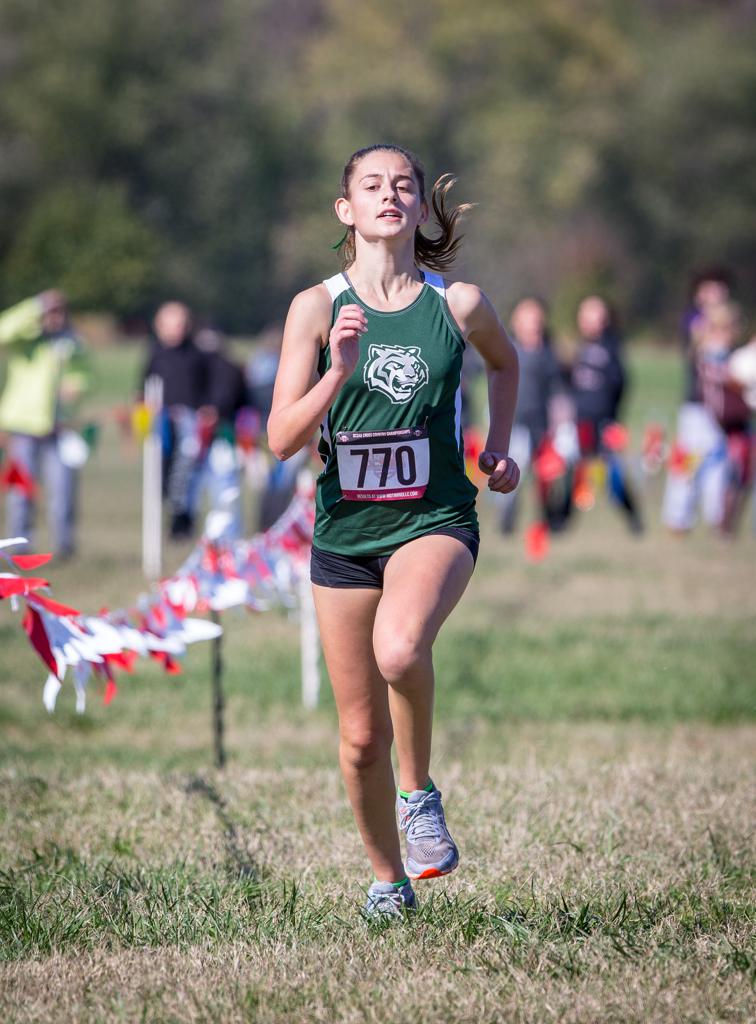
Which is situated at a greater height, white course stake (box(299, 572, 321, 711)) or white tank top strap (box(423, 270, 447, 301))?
white tank top strap (box(423, 270, 447, 301))

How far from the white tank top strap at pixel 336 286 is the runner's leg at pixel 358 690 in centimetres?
78

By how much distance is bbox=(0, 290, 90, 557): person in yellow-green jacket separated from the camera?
13102 millimetres

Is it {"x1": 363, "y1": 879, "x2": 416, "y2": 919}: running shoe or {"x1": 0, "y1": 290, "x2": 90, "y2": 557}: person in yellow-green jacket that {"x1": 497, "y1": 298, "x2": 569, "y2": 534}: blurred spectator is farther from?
{"x1": 363, "y1": 879, "x2": 416, "y2": 919}: running shoe

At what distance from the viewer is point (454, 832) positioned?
17.2 ft

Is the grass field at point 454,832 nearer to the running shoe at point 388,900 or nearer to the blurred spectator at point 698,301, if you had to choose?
the running shoe at point 388,900

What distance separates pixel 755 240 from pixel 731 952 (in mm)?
61619

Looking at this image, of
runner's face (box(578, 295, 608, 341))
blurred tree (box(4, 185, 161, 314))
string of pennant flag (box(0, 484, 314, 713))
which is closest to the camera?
string of pennant flag (box(0, 484, 314, 713))

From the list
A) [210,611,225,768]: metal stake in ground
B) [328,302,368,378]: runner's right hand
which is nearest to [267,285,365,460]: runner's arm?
[328,302,368,378]: runner's right hand

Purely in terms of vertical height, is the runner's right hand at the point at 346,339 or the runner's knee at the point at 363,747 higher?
the runner's right hand at the point at 346,339

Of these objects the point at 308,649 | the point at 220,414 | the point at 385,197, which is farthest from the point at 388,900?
the point at 220,414

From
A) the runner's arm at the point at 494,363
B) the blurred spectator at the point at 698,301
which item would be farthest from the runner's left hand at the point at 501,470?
the blurred spectator at the point at 698,301

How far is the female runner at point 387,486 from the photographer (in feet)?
13.1

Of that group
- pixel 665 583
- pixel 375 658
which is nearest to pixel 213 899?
pixel 375 658

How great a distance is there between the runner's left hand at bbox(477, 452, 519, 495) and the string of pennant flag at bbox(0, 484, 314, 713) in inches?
50.0
